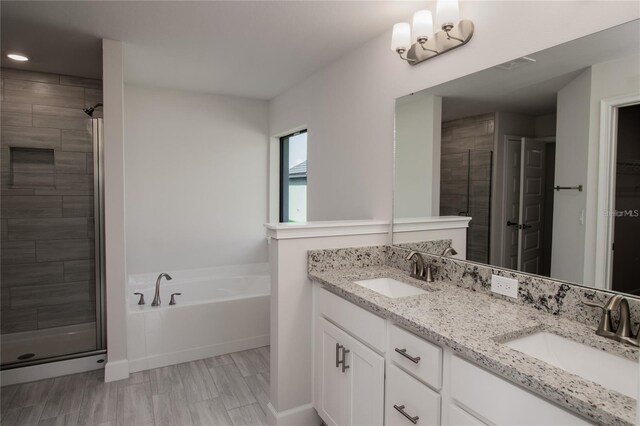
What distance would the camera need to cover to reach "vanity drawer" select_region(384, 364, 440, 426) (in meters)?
1.31

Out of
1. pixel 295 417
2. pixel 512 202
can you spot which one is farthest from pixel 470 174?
pixel 295 417

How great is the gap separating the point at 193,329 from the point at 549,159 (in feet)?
9.23

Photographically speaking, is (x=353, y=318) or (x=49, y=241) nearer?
(x=353, y=318)

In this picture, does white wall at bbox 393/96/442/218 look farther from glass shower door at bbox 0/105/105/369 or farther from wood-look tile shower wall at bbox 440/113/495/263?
glass shower door at bbox 0/105/105/369

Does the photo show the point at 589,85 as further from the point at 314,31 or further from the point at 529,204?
the point at 314,31

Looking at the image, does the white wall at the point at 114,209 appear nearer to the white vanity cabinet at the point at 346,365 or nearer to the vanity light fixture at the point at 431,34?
the white vanity cabinet at the point at 346,365

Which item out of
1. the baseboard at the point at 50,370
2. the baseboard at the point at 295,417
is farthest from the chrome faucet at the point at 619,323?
the baseboard at the point at 50,370

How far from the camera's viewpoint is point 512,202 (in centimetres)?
172

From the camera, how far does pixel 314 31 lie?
8.07 feet

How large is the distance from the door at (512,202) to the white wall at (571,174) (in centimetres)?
18

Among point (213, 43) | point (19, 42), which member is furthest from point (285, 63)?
point (19, 42)

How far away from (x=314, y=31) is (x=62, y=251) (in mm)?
3082

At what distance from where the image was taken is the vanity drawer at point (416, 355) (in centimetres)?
130

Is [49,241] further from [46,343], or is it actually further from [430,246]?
[430,246]
